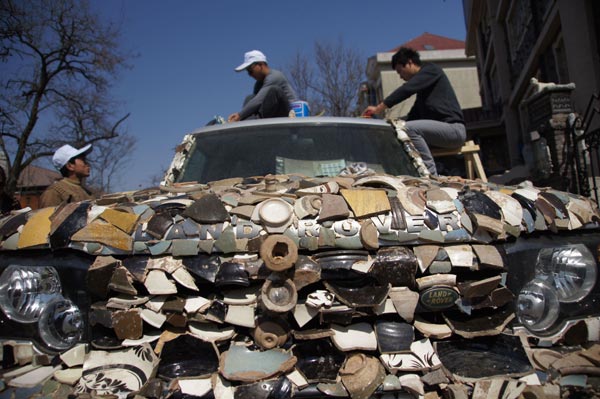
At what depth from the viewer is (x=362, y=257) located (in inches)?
59.4

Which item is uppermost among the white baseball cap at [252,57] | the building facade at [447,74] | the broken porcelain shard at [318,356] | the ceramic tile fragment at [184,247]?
the building facade at [447,74]

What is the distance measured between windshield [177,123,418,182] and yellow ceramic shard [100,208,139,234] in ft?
3.44

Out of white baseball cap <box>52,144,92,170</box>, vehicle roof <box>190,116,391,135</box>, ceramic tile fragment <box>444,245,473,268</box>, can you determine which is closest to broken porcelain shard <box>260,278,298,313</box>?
ceramic tile fragment <box>444,245,473,268</box>

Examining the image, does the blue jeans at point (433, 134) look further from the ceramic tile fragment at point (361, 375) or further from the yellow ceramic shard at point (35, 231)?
the yellow ceramic shard at point (35, 231)

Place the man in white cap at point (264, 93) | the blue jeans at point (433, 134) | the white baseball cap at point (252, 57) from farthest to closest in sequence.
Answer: the white baseball cap at point (252, 57), the man in white cap at point (264, 93), the blue jeans at point (433, 134)

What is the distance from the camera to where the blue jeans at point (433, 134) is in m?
3.49

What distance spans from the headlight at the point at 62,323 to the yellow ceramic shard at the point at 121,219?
33 cm

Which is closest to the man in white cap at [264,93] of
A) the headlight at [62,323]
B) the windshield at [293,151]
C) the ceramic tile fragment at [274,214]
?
the windshield at [293,151]

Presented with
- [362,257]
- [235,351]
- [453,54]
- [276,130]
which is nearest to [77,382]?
[235,351]

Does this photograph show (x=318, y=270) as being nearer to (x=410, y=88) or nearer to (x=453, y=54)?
(x=410, y=88)

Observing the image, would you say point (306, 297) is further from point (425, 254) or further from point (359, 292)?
point (425, 254)

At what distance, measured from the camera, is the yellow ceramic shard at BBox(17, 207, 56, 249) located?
5.41 feet

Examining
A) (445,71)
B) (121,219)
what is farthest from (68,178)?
(445,71)

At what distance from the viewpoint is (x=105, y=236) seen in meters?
1.57
